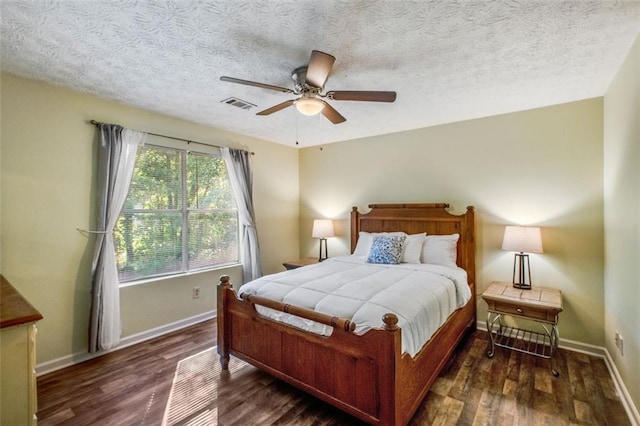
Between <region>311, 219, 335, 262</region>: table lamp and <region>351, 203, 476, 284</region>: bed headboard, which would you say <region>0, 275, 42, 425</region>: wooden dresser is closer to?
<region>311, 219, 335, 262</region>: table lamp

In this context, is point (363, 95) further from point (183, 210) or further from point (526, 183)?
point (183, 210)

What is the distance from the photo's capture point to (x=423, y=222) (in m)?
3.65

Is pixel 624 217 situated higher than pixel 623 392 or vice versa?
pixel 624 217

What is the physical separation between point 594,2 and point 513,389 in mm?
2581

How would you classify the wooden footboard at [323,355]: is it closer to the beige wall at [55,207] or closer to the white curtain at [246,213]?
the beige wall at [55,207]

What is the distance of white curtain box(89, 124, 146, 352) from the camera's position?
267cm

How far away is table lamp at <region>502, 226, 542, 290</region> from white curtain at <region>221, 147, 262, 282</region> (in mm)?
3046

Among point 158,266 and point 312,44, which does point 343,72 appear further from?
point 158,266

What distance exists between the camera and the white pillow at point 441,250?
320cm

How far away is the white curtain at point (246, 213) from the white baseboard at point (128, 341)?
75 centimetres

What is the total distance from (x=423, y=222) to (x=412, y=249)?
507mm

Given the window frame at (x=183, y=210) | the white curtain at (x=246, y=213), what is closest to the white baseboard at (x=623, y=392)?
the white curtain at (x=246, y=213)

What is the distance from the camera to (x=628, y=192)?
6.67 feet

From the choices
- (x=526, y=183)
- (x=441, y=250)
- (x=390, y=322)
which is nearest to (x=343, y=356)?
(x=390, y=322)
